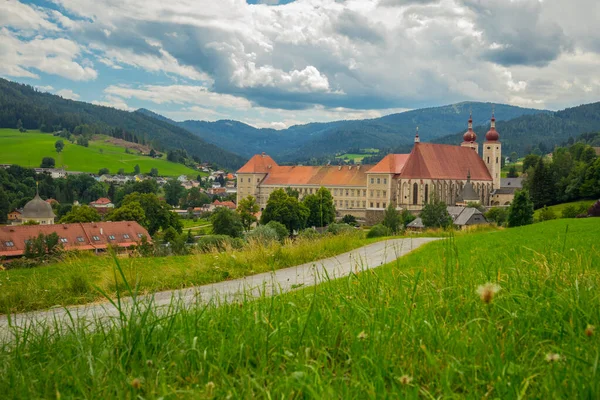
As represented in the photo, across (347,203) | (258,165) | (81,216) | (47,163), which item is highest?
(258,165)

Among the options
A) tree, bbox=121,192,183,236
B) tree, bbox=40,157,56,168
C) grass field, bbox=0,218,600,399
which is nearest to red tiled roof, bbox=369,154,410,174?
tree, bbox=121,192,183,236

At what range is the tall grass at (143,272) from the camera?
25.2 feet

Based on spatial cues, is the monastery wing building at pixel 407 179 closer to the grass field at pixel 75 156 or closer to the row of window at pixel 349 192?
the row of window at pixel 349 192

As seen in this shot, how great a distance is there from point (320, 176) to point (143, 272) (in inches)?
3426

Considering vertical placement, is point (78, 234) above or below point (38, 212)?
above

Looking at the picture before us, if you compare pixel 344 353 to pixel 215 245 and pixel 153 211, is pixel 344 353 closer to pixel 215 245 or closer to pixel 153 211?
pixel 215 245

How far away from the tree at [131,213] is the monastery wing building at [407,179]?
34.2 meters

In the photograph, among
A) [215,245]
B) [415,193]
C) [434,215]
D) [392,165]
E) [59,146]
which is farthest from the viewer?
[59,146]

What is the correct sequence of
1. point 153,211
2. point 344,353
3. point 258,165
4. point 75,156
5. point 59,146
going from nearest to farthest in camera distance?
point 344,353 → point 153,211 → point 258,165 → point 59,146 → point 75,156

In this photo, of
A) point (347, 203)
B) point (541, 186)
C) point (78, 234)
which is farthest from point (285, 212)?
point (347, 203)

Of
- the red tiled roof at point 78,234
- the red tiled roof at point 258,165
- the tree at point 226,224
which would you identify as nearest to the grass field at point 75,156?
the red tiled roof at point 258,165

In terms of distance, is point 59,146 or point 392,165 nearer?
Answer: point 392,165

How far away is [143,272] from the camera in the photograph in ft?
30.2

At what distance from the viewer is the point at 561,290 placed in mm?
3781
